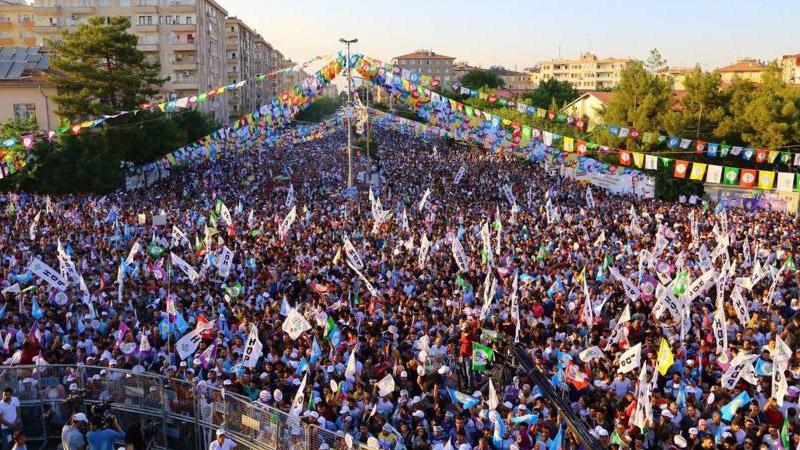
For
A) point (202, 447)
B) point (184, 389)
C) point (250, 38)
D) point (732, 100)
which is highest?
point (250, 38)

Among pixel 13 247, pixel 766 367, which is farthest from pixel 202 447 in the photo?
pixel 13 247

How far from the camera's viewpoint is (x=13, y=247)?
17.1 m

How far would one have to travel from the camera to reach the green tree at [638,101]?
34.7 metres

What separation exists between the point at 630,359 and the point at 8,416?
8298 millimetres

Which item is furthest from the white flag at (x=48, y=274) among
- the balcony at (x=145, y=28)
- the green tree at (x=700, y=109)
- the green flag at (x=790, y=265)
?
the balcony at (x=145, y=28)

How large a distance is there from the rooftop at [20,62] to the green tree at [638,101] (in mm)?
30120

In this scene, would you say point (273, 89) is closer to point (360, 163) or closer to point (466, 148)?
point (466, 148)

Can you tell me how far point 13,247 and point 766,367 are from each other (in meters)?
16.7

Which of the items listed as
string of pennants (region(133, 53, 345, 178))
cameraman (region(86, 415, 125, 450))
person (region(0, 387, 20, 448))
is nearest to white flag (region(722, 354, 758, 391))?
cameraman (region(86, 415, 125, 450))

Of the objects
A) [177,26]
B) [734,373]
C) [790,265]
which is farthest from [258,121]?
[177,26]

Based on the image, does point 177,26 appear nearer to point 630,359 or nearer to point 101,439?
point 101,439

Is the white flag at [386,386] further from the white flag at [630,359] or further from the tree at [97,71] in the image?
the tree at [97,71]

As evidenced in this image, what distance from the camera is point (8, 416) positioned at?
28.3ft

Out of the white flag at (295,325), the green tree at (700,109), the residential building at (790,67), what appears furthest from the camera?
the residential building at (790,67)
